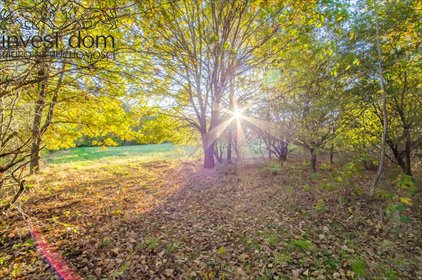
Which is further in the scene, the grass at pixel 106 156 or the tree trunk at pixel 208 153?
the grass at pixel 106 156

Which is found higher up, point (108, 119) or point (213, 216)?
point (108, 119)

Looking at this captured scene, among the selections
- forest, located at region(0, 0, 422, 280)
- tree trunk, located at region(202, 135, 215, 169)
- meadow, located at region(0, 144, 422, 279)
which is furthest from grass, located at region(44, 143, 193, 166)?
tree trunk, located at region(202, 135, 215, 169)

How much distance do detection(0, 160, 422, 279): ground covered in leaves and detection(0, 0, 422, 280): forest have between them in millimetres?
28

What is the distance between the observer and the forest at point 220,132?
97.7 inches

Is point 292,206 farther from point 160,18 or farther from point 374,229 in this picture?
point 160,18

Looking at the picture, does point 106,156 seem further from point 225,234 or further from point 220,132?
point 225,234

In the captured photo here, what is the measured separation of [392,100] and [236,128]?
521 centimetres

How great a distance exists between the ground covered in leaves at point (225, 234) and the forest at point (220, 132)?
0.03 m

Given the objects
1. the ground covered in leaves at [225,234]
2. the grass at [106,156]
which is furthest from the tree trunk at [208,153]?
the ground covered in leaves at [225,234]

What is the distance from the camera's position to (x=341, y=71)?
15.2 ft

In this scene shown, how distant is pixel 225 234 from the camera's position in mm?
3338

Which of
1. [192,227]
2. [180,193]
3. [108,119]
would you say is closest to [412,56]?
[192,227]

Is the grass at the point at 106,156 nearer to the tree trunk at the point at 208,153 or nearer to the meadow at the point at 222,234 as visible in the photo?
the meadow at the point at 222,234

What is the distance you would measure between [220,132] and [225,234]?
5.36m
